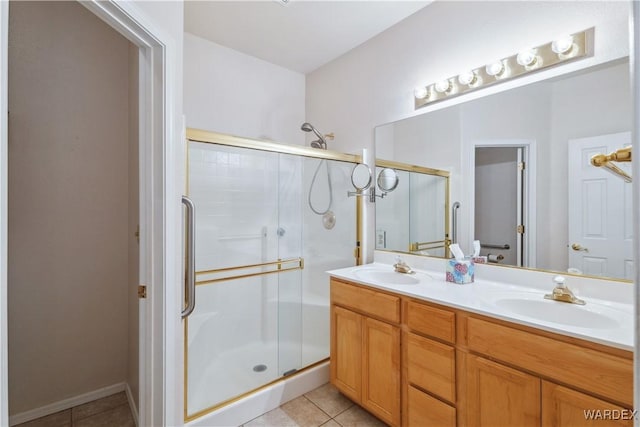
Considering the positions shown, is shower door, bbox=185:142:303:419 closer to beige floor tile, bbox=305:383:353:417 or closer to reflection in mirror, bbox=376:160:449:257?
beige floor tile, bbox=305:383:353:417

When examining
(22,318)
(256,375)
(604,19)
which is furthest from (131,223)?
(604,19)

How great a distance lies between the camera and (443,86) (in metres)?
1.94

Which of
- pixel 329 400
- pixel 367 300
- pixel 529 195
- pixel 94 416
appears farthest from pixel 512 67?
pixel 94 416

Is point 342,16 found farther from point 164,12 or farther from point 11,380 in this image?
point 11,380

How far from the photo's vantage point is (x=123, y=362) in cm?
217

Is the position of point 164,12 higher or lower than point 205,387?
higher

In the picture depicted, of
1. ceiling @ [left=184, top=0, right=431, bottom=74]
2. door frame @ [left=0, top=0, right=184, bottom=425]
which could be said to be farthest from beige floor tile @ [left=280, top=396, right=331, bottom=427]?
ceiling @ [left=184, top=0, right=431, bottom=74]

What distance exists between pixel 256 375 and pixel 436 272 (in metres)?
1.38

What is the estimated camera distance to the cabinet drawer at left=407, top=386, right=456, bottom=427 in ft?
4.55

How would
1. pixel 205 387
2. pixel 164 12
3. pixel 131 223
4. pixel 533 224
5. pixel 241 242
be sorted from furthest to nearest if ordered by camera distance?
pixel 131 223 < pixel 241 242 < pixel 205 387 < pixel 533 224 < pixel 164 12

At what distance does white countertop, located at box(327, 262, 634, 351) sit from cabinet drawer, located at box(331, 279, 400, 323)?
0.06m

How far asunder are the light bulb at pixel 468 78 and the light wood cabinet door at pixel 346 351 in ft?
5.18

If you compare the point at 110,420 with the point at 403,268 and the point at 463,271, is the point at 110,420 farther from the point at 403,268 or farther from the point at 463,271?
the point at 463,271

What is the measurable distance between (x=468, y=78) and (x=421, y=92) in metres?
0.33
